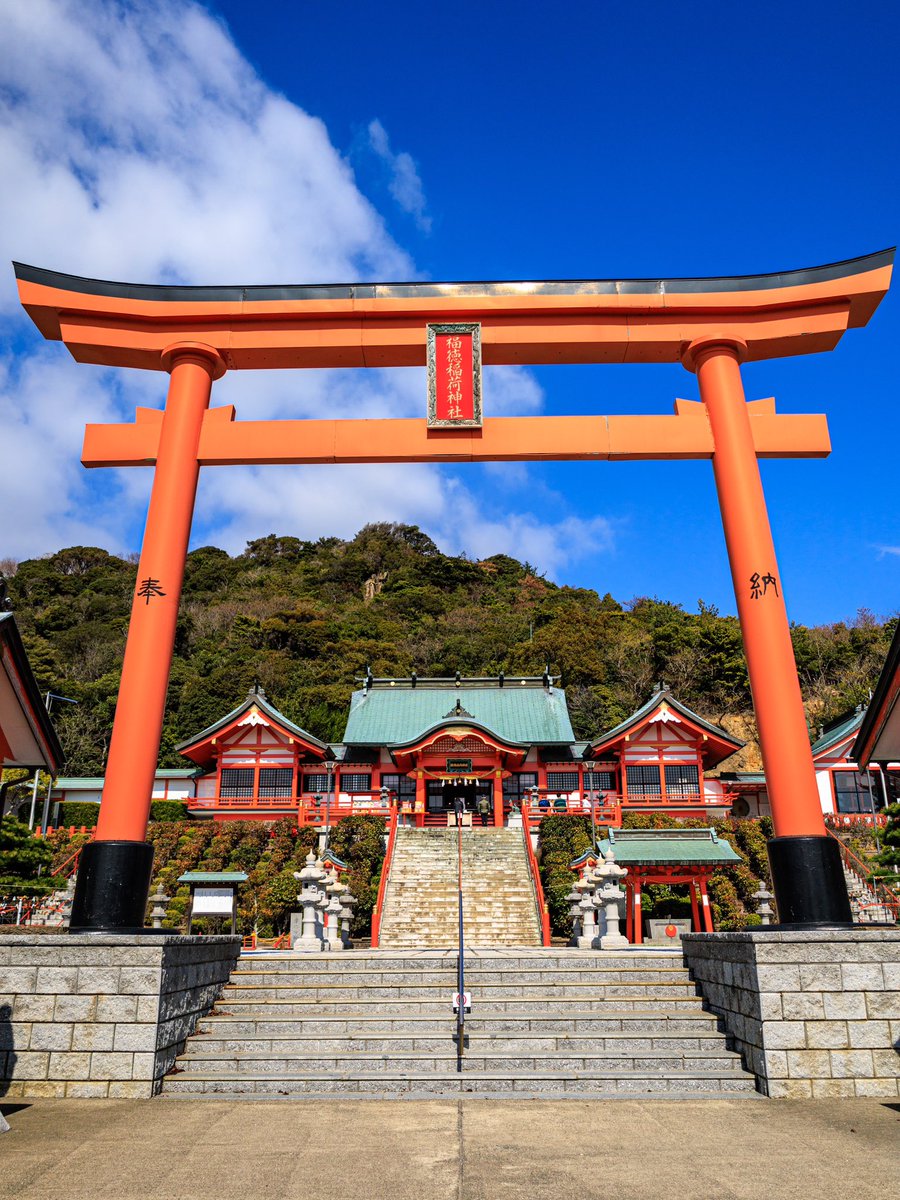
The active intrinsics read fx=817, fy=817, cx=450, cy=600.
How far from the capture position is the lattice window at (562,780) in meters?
29.5

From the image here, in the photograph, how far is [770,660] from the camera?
7395 mm

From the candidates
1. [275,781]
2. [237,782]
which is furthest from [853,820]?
[237,782]

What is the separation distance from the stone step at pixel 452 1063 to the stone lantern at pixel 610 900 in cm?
615

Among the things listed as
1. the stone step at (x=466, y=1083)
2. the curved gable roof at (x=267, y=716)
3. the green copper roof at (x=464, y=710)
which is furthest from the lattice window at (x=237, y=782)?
the stone step at (x=466, y=1083)

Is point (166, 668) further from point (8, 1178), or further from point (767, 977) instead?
point (767, 977)

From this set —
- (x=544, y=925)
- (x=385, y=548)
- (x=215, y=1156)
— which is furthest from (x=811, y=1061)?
(x=385, y=548)

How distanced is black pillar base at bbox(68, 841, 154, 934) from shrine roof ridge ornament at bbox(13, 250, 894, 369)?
16.6 ft

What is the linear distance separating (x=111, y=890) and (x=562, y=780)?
79.8ft

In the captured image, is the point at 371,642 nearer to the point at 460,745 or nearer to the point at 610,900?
the point at 460,745

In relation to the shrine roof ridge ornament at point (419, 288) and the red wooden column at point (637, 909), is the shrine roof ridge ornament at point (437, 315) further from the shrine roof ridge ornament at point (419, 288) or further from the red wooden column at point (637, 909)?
the red wooden column at point (637, 909)

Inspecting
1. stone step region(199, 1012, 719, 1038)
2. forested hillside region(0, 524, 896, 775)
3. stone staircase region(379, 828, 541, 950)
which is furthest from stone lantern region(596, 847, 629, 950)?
forested hillside region(0, 524, 896, 775)

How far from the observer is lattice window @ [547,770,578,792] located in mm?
29531

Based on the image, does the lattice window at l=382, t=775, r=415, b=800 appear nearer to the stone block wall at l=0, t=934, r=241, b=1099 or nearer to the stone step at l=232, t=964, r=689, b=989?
the stone step at l=232, t=964, r=689, b=989

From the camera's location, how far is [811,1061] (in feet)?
19.6
